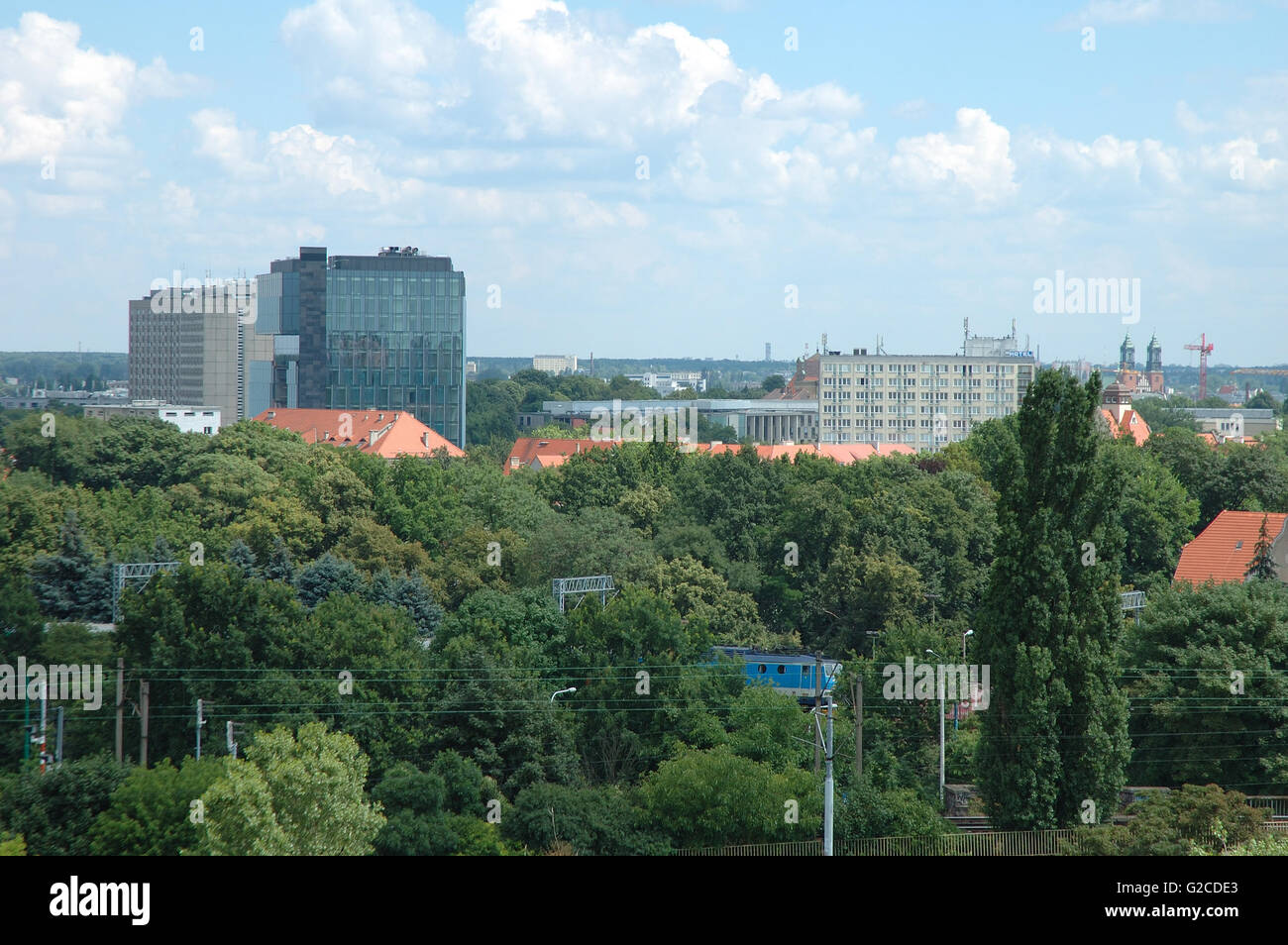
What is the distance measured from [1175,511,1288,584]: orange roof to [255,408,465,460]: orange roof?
5238 centimetres

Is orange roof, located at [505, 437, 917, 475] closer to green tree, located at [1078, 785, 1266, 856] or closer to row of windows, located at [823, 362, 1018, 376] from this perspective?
row of windows, located at [823, 362, 1018, 376]

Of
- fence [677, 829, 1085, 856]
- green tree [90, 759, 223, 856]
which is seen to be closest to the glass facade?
fence [677, 829, 1085, 856]

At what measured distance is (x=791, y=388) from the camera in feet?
559

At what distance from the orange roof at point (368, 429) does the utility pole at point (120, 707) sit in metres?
57.7

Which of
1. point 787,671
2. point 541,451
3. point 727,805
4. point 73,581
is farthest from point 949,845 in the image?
point 541,451

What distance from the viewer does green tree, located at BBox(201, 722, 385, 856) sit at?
2061 centimetres

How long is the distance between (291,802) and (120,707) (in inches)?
240

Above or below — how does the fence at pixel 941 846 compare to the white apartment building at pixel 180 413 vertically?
below

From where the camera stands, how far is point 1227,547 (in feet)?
150

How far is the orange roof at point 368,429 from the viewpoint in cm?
9069

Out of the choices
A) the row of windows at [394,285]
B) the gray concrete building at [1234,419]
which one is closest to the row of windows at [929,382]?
the gray concrete building at [1234,419]

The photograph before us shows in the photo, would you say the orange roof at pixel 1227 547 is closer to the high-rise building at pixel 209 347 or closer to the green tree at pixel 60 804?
the green tree at pixel 60 804
